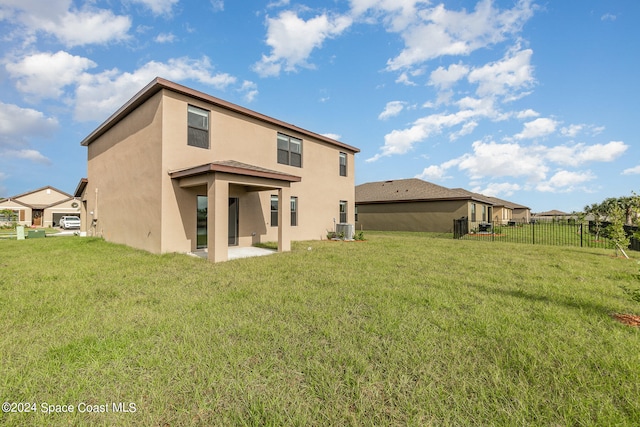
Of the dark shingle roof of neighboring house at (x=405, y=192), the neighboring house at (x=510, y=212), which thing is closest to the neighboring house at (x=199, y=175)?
the dark shingle roof of neighboring house at (x=405, y=192)

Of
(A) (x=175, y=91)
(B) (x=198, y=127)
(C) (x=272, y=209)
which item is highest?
(A) (x=175, y=91)

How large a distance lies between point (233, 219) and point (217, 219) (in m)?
3.42

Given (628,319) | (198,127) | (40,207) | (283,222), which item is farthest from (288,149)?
(40,207)

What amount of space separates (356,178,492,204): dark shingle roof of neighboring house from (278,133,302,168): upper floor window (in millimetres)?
12107

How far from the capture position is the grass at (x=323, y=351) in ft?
6.85

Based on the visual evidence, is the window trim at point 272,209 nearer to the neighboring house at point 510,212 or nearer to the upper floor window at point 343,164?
the upper floor window at point 343,164

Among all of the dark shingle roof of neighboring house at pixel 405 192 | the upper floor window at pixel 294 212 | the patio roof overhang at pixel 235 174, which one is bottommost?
the upper floor window at pixel 294 212

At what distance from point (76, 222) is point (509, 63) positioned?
43395mm

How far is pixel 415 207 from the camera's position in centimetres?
2278

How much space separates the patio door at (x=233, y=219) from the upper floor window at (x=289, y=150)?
3.37 meters

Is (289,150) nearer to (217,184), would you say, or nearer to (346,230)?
(346,230)

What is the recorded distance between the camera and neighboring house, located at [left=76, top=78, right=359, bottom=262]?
9.14m

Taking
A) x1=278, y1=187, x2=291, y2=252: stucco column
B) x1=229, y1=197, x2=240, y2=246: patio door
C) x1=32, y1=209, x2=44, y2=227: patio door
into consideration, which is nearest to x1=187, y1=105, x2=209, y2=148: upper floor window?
x1=229, y1=197, x2=240, y2=246: patio door

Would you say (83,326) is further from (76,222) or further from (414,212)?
(76,222)
